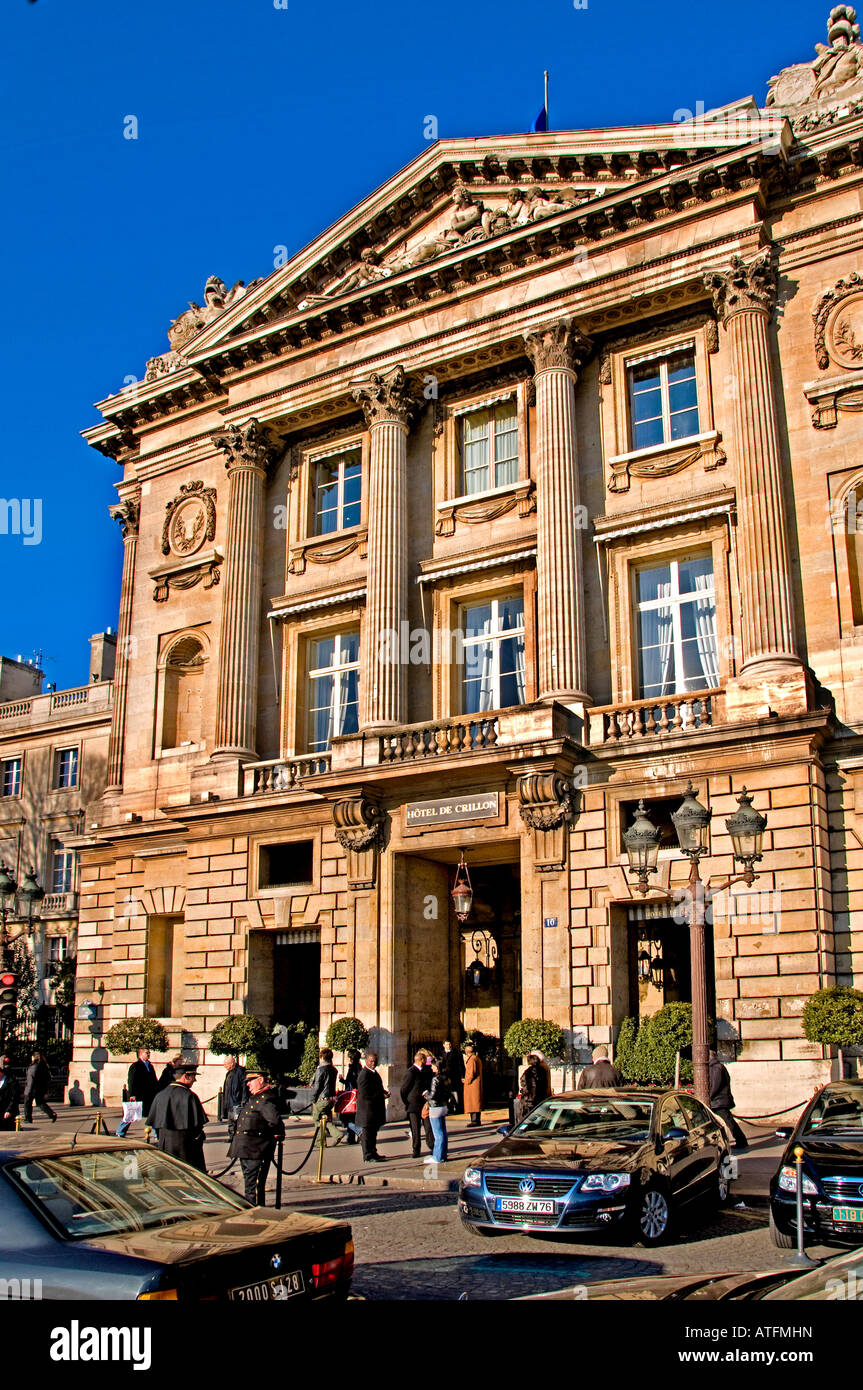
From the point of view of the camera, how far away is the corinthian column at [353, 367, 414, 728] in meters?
27.7

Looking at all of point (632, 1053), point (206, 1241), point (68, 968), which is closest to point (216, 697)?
point (632, 1053)

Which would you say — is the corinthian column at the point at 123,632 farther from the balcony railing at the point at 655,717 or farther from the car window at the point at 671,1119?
the car window at the point at 671,1119

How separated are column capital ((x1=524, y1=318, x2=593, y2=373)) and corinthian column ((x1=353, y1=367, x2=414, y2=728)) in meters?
3.66

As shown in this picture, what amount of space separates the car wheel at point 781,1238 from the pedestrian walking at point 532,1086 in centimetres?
701

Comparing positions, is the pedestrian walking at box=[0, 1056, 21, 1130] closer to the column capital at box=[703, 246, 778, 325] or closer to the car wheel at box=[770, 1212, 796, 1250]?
the car wheel at box=[770, 1212, 796, 1250]

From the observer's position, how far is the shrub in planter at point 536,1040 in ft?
74.7

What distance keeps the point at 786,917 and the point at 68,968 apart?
30077 mm

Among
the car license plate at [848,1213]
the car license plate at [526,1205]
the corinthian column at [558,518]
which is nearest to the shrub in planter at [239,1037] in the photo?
the corinthian column at [558,518]

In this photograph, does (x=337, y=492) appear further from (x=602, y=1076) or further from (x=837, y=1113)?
(x=837, y=1113)

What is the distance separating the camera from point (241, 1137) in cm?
1367

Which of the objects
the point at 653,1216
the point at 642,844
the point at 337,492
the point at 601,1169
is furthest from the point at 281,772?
the point at 653,1216

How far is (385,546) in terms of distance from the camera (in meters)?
28.7
